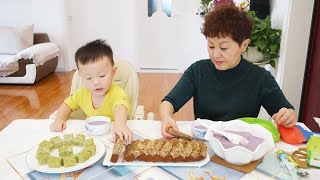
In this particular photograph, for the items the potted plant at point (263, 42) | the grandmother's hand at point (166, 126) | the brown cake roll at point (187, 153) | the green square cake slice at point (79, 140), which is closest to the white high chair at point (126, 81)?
the grandmother's hand at point (166, 126)

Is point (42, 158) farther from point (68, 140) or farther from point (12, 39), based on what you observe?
point (12, 39)

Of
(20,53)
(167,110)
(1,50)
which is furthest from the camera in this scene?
(1,50)

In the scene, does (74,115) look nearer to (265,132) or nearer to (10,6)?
(265,132)

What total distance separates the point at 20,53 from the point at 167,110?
369 centimetres

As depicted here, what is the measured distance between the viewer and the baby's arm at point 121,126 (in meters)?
1.09

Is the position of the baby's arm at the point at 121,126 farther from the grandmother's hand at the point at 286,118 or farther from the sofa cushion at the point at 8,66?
the sofa cushion at the point at 8,66

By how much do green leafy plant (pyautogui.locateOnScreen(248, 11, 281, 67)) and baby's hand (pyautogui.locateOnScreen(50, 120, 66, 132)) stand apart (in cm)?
143

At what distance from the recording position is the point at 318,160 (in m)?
0.92

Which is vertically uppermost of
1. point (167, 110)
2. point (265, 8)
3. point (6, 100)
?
point (265, 8)

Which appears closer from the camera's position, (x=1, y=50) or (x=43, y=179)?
(x=43, y=179)

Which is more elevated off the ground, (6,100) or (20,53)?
(20,53)

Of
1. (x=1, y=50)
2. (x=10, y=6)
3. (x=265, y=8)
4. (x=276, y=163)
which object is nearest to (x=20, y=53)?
(x=1, y=50)

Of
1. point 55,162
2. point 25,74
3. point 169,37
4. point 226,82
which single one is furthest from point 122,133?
point 169,37

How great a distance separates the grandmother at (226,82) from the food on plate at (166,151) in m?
0.20
